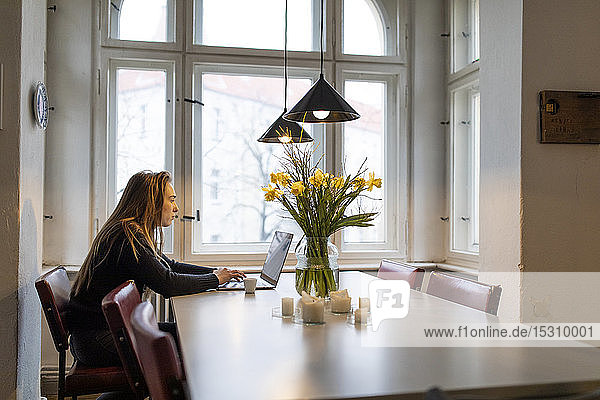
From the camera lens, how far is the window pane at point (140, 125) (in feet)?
13.8

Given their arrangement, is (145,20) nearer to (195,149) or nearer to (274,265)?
(195,149)

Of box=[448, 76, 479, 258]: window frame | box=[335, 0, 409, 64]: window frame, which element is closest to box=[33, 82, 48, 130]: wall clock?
box=[335, 0, 409, 64]: window frame

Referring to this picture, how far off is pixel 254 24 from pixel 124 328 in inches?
117

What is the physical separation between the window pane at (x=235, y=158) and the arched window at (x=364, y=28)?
2.10ft

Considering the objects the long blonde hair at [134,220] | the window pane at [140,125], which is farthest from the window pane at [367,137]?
the long blonde hair at [134,220]

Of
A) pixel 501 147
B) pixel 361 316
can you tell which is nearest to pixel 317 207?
pixel 361 316

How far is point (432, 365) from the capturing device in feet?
5.25

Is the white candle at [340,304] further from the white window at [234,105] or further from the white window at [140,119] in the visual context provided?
the white window at [140,119]

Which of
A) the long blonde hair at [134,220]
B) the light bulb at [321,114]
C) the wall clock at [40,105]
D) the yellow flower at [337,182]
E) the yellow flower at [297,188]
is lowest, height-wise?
the long blonde hair at [134,220]

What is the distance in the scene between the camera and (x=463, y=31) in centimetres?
446

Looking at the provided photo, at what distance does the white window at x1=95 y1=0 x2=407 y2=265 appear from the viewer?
4203 mm

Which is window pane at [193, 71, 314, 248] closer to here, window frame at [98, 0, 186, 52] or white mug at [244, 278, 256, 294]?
window frame at [98, 0, 186, 52]

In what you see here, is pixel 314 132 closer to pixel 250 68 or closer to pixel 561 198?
pixel 250 68

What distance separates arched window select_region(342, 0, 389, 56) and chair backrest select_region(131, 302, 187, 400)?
3.41 m
